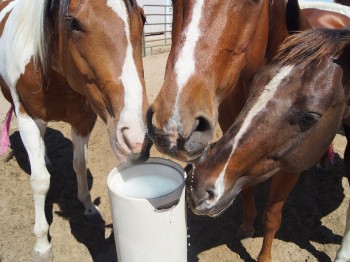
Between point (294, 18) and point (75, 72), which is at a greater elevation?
point (294, 18)

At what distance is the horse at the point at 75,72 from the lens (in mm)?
1647

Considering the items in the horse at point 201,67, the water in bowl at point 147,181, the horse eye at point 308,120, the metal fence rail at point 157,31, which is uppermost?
the horse at point 201,67

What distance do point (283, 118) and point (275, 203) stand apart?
3.13 ft

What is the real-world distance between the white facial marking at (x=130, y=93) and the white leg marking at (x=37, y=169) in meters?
1.11

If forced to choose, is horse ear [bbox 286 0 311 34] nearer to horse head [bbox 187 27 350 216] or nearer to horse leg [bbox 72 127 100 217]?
horse head [bbox 187 27 350 216]

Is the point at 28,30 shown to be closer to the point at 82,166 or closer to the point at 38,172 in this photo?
the point at 38,172

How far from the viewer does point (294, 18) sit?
2.02 meters

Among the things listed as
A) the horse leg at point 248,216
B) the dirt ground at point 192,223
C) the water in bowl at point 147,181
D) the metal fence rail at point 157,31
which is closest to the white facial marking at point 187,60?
the water in bowl at point 147,181

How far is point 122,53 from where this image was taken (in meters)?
1.68

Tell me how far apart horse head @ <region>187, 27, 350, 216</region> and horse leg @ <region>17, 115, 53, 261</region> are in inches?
54.2

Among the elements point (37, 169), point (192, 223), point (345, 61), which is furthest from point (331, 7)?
point (37, 169)

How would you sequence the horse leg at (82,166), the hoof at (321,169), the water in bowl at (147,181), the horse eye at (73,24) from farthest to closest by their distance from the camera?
the hoof at (321,169)
the horse leg at (82,166)
the horse eye at (73,24)
the water in bowl at (147,181)

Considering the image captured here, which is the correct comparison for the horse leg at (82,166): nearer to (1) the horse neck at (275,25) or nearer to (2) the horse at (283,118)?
(2) the horse at (283,118)

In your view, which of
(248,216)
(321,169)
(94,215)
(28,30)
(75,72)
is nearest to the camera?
(75,72)
